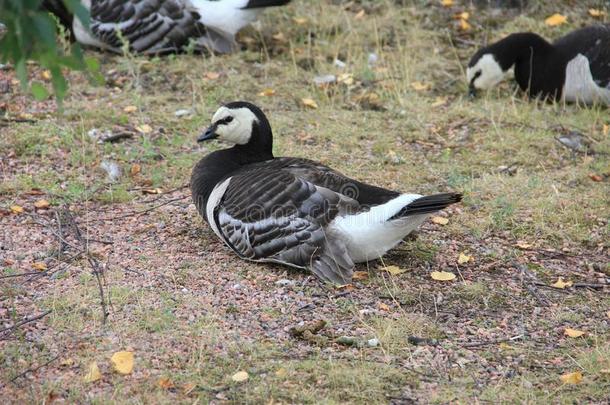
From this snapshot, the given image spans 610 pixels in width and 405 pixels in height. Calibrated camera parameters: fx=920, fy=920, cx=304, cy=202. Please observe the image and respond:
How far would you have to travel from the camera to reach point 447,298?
5305 millimetres

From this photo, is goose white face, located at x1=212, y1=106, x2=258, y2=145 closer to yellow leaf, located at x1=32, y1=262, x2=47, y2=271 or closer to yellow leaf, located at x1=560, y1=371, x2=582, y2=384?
yellow leaf, located at x1=32, y1=262, x2=47, y2=271

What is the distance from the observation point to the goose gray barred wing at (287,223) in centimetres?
538

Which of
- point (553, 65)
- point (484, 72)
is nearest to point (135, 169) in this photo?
point (484, 72)

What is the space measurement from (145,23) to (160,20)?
0.15m

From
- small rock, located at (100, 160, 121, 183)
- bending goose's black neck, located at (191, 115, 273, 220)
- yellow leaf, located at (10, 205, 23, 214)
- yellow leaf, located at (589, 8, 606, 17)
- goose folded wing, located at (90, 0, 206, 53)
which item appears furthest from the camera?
yellow leaf, located at (589, 8, 606, 17)

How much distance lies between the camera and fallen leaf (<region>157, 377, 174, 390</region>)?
4.20m

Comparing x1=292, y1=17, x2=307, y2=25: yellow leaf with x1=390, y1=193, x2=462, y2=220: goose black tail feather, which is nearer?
x1=390, y1=193, x2=462, y2=220: goose black tail feather

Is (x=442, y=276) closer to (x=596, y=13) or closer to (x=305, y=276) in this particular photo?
(x=305, y=276)

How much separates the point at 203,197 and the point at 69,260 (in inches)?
37.6

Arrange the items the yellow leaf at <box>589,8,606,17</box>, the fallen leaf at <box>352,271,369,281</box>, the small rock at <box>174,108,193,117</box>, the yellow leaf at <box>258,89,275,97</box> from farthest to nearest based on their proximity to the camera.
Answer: the yellow leaf at <box>589,8,606,17</box>
the yellow leaf at <box>258,89,275,97</box>
the small rock at <box>174,108,193,117</box>
the fallen leaf at <box>352,271,369,281</box>

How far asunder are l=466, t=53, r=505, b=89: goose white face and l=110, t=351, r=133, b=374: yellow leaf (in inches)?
207

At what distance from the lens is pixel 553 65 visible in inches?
345

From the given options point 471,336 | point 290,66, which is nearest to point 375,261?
point 471,336

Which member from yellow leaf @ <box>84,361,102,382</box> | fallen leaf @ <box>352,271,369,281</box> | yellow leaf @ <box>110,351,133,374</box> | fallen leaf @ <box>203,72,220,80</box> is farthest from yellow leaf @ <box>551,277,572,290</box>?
fallen leaf @ <box>203,72,220,80</box>
